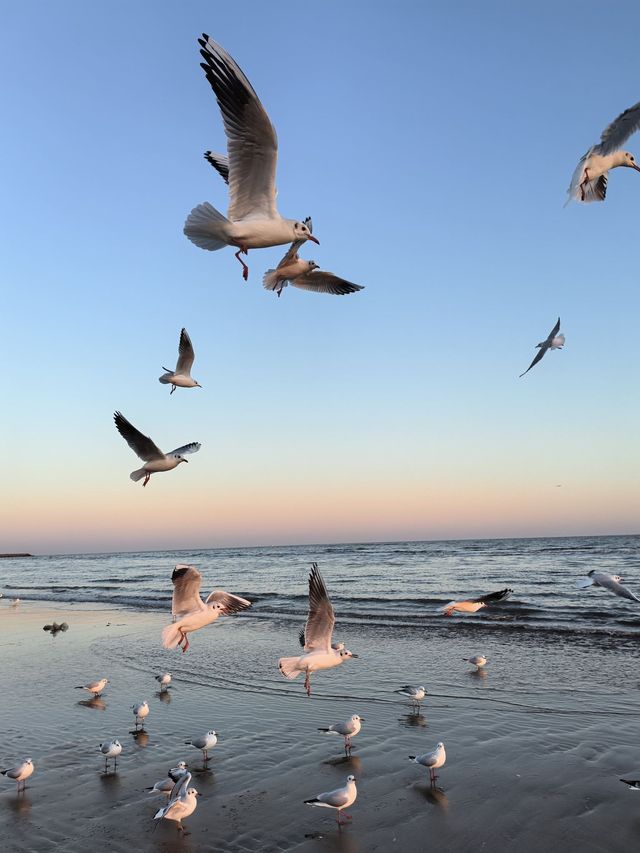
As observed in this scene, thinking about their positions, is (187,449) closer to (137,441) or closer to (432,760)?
(137,441)

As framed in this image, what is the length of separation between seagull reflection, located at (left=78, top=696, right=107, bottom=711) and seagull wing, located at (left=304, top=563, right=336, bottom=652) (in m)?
3.69

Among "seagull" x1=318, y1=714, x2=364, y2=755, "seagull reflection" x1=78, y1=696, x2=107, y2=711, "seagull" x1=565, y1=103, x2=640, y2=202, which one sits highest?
"seagull" x1=565, y1=103, x2=640, y2=202

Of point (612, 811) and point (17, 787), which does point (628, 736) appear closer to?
point (612, 811)

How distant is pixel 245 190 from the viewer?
541 centimetres

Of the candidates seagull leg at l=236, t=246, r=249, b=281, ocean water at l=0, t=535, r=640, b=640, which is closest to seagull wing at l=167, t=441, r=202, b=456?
seagull leg at l=236, t=246, r=249, b=281

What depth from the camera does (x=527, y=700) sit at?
9.38 metres

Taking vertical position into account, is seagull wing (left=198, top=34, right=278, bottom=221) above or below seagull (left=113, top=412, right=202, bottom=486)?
above

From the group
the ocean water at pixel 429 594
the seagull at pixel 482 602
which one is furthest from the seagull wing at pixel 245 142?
the ocean water at pixel 429 594

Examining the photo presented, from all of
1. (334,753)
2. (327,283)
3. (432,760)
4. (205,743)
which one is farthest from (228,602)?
(327,283)

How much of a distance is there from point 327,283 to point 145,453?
275 centimetres

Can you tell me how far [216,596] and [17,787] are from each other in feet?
8.41

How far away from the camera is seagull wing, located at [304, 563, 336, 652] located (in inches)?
285

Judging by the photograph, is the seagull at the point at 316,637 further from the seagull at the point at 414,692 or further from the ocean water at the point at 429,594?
the ocean water at the point at 429,594

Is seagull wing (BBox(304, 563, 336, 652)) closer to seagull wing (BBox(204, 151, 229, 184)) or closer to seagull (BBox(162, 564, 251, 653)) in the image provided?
seagull (BBox(162, 564, 251, 653))
